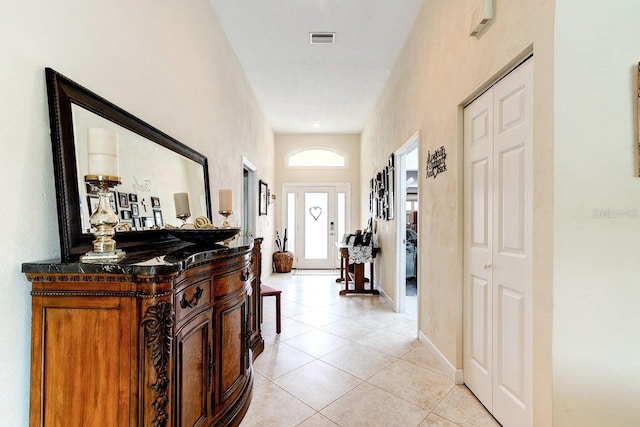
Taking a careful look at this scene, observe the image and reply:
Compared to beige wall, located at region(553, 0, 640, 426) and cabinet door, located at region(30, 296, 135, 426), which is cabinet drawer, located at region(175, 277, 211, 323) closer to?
cabinet door, located at region(30, 296, 135, 426)

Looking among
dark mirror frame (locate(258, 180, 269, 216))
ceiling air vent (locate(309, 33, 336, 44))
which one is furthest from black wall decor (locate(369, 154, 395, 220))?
dark mirror frame (locate(258, 180, 269, 216))

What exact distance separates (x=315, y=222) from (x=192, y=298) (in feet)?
20.5

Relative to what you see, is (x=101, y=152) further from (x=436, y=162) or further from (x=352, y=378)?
(x=436, y=162)

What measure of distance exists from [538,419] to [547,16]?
1806mm

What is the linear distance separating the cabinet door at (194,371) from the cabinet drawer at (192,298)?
0.05m

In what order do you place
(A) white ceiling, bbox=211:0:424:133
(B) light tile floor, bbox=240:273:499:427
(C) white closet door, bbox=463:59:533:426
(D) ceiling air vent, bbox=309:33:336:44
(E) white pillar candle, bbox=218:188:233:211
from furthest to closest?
1. (D) ceiling air vent, bbox=309:33:336:44
2. (A) white ceiling, bbox=211:0:424:133
3. (E) white pillar candle, bbox=218:188:233:211
4. (B) light tile floor, bbox=240:273:499:427
5. (C) white closet door, bbox=463:59:533:426

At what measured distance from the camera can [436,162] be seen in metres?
2.75

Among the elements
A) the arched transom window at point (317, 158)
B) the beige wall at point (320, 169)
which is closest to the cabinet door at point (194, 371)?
the beige wall at point (320, 169)

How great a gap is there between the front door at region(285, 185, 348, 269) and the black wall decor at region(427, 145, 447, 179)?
15.1ft

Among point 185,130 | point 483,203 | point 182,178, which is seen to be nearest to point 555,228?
point 483,203

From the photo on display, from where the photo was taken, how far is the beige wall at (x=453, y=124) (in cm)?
143

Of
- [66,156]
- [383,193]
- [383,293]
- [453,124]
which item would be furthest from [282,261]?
[66,156]

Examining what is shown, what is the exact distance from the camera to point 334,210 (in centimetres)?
754

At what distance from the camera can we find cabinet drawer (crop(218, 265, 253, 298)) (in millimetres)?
1635
